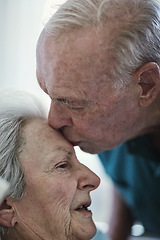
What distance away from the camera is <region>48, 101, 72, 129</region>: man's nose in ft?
4.52

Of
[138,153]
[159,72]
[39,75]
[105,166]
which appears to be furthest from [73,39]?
[105,166]

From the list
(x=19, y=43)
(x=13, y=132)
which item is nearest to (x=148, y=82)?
(x=13, y=132)

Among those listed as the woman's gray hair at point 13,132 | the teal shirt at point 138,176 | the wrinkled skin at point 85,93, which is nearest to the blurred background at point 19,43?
the teal shirt at point 138,176

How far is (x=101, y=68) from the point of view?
1.30 metres

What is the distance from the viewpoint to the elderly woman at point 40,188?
1.36 meters

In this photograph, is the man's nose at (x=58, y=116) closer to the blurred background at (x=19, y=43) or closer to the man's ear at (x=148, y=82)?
the man's ear at (x=148, y=82)

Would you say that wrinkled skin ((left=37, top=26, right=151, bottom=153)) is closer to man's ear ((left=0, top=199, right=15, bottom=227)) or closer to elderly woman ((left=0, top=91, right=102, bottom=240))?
elderly woman ((left=0, top=91, right=102, bottom=240))

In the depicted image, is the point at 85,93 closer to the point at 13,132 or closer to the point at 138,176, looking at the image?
the point at 13,132

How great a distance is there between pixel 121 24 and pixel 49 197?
0.56 metres

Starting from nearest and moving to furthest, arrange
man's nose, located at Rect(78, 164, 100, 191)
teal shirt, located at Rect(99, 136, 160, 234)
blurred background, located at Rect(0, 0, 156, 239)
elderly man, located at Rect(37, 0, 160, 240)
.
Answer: elderly man, located at Rect(37, 0, 160, 240) → man's nose, located at Rect(78, 164, 100, 191) → teal shirt, located at Rect(99, 136, 160, 234) → blurred background, located at Rect(0, 0, 156, 239)

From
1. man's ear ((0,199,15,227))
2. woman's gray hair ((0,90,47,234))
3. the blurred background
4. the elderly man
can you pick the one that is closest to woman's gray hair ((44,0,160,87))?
the elderly man

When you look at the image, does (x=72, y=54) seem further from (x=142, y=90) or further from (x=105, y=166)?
(x=105, y=166)

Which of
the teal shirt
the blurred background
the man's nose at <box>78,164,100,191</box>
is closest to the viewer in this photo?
the man's nose at <box>78,164,100,191</box>

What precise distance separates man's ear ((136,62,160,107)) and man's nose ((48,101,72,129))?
24 cm
